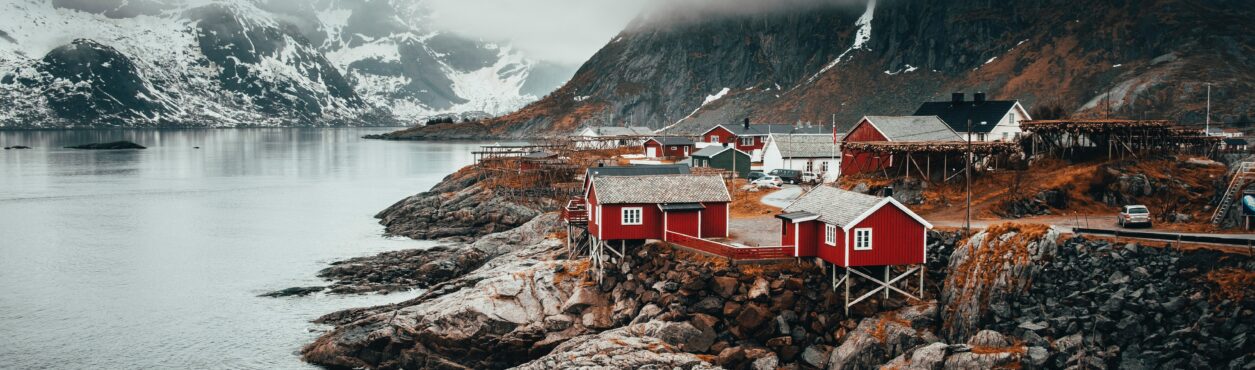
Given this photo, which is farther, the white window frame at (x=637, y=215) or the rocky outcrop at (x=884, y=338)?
the white window frame at (x=637, y=215)

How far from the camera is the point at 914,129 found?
5997 centimetres

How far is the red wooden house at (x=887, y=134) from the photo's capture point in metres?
58.4

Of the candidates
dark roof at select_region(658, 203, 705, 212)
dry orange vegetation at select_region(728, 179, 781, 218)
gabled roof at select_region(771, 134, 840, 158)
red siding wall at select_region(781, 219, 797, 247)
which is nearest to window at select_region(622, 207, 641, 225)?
dark roof at select_region(658, 203, 705, 212)

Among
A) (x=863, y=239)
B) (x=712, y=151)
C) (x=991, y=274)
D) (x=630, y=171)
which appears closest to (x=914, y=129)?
(x=630, y=171)

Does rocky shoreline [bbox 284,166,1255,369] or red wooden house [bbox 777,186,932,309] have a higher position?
red wooden house [bbox 777,186,932,309]

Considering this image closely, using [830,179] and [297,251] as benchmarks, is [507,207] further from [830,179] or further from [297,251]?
[830,179]

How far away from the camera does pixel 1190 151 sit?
59938mm

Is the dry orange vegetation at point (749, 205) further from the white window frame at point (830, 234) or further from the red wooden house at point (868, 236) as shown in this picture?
the white window frame at point (830, 234)

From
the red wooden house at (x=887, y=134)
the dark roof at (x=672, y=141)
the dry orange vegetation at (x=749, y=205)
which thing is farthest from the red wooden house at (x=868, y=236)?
the dark roof at (x=672, y=141)

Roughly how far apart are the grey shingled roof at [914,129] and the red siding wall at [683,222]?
856 inches

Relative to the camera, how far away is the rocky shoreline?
2877cm

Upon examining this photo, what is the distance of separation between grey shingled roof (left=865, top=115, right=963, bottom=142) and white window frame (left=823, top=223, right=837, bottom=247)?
24.5 metres

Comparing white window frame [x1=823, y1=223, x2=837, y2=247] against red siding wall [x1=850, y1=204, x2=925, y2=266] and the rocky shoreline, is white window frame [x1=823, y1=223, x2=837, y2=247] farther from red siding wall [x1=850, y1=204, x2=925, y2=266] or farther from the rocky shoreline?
the rocky shoreline

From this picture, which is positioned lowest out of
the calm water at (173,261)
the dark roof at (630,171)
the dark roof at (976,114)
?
the calm water at (173,261)
